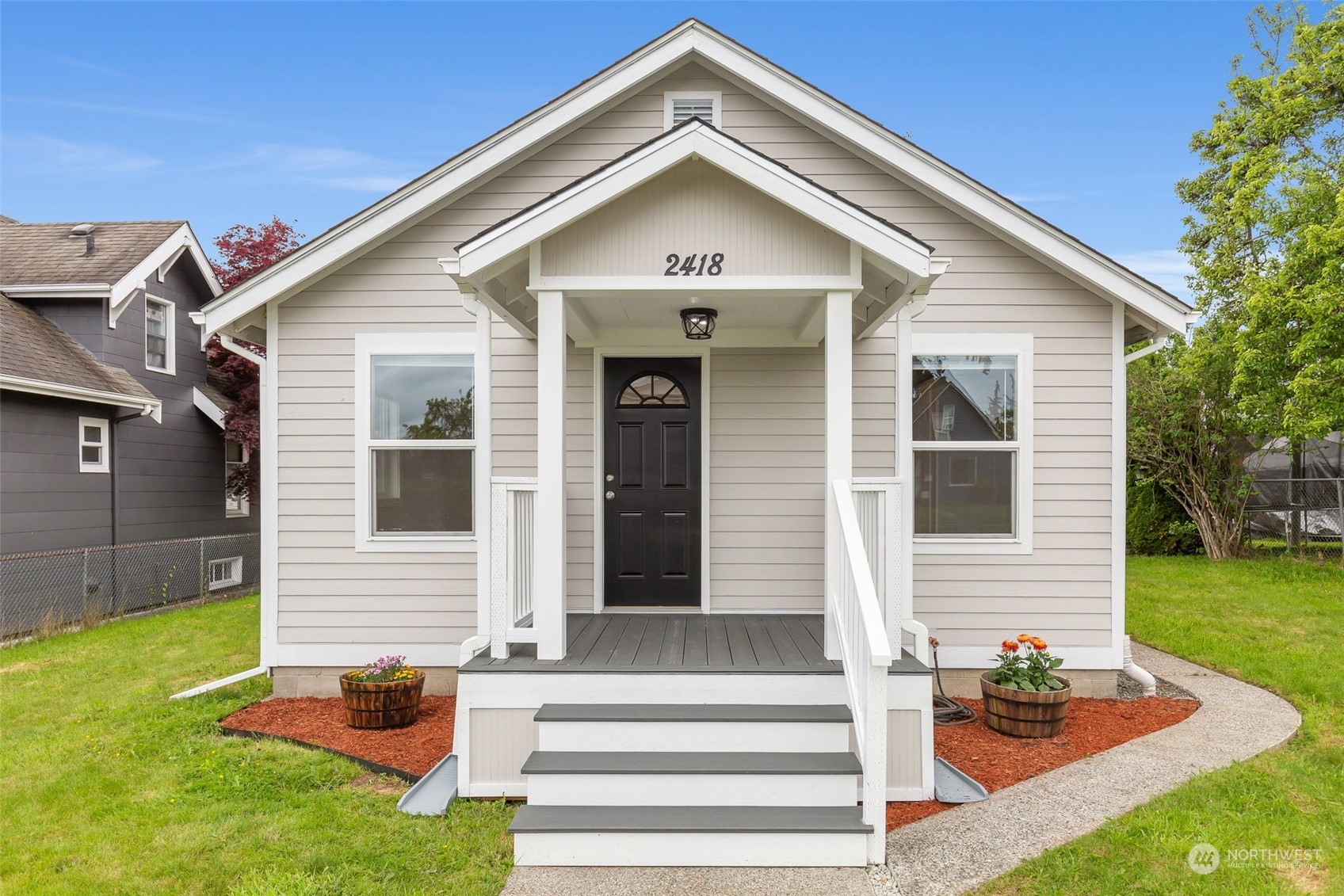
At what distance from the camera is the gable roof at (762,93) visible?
5.07 metres

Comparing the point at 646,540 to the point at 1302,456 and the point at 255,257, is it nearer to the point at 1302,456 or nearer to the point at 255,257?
the point at 255,257

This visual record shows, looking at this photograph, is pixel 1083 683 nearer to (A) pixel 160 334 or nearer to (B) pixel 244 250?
(A) pixel 160 334

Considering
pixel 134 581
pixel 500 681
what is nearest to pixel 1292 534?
pixel 500 681

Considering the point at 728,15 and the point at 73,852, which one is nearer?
the point at 73,852

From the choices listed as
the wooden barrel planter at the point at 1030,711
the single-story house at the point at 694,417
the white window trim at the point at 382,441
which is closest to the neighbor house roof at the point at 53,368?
the single-story house at the point at 694,417

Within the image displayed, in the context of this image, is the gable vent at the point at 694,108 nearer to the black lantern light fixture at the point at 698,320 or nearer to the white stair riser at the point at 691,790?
the black lantern light fixture at the point at 698,320

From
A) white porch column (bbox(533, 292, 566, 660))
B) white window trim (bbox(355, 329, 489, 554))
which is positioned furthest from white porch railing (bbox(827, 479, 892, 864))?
white window trim (bbox(355, 329, 489, 554))

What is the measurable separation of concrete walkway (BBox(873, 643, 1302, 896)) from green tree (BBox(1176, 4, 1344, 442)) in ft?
23.4

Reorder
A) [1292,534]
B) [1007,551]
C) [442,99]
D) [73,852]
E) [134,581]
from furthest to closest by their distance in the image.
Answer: [442,99], [1292,534], [134,581], [1007,551], [73,852]

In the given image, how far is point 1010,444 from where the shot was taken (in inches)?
209

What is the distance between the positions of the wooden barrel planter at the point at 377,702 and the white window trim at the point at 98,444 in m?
6.64

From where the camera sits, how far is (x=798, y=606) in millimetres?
5402

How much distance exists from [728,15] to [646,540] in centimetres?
1072

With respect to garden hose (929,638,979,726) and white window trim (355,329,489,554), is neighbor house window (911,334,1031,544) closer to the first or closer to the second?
garden hose (929,638,979,726)
